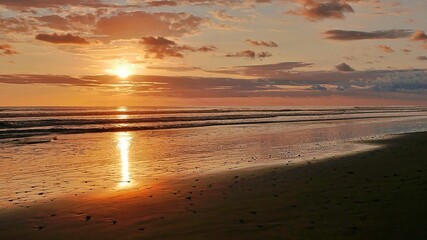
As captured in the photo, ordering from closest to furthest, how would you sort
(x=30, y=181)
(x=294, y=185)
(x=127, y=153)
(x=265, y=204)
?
(x=265, y=204)
(x=294, y=185)
(x=30, y=181)
(x=127, y=153)

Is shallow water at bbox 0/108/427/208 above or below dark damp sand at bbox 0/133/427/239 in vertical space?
above

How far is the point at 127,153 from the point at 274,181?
15.0 meters

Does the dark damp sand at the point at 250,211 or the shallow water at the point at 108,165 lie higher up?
the shallow water at the point at 108,165

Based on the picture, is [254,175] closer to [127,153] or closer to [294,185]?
[294,185]

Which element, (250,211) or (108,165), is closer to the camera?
(250,211)

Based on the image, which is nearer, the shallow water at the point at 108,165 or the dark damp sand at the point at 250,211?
the dark damp sand at the point at 250,211

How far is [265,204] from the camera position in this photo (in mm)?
12453

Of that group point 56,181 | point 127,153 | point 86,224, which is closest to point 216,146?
point 127,153

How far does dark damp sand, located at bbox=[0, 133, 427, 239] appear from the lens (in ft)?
31.9

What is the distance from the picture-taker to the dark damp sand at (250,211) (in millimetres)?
9719

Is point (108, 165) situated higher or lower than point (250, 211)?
higher

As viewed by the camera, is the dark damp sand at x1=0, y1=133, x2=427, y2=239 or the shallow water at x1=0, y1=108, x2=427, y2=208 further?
the shallow water at x1=0, y1=108, x2=427, y2=208

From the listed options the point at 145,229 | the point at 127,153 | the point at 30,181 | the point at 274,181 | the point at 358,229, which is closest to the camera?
the point at 358,229

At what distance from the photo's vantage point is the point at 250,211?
1166 centimetres
